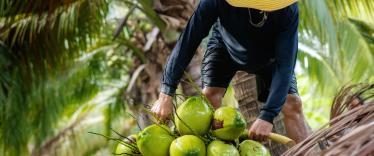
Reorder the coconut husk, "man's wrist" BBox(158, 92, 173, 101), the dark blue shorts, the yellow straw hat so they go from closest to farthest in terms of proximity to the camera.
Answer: the coconut husk, the yellow straw hat, "man's wrist" BBox(158, 92, 173, 101), the dark blue shorts

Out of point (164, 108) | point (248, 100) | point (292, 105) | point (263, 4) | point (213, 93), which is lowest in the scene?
point (248, 100)

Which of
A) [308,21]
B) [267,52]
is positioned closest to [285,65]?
[267,52]

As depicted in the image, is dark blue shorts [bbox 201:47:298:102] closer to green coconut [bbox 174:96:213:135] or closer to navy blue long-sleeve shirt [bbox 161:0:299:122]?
navy blue long-sleeve shirt [bbox 161:0:299:122]

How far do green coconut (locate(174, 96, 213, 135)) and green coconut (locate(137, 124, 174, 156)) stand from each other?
0.07m

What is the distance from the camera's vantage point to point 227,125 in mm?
1936

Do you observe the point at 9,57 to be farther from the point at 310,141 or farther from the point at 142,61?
the point at 310,141

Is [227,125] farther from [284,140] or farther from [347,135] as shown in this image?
[347,135]

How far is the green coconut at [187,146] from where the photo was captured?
184 cm

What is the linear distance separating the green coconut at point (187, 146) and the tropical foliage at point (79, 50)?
2.55m

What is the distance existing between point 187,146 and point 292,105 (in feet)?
3.67

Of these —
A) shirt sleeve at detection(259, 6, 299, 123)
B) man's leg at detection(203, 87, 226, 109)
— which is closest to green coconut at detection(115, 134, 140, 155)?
shirt sleeve at detection(259, 6, 299, 123)

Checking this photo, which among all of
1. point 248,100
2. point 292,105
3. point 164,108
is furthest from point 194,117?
point 248,100

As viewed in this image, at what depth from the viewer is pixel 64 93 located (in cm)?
658

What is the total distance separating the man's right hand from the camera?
2.25m
